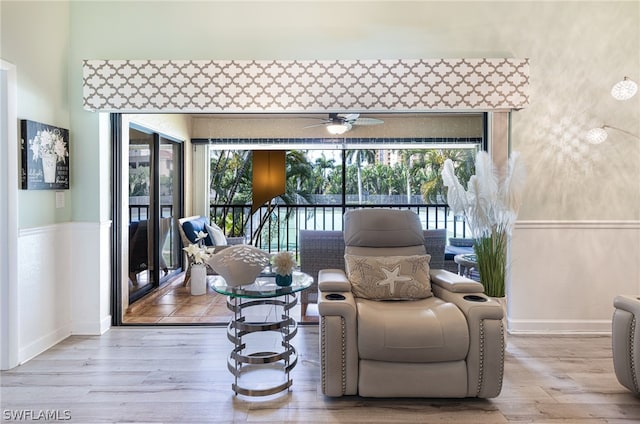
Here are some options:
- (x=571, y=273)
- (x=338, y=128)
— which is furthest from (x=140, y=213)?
(x=571, y=273)

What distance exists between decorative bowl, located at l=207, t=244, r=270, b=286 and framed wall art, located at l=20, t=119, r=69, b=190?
1478 mm

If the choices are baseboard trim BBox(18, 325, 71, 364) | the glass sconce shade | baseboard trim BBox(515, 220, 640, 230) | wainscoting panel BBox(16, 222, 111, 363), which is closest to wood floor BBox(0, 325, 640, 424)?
baseboard trim BBox(18, 325, 71, 364)

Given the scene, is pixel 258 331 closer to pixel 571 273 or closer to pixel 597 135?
pixel 571 273

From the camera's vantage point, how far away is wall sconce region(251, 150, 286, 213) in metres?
5.24

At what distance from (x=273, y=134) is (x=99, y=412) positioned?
3507 mm

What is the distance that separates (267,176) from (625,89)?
3.76m

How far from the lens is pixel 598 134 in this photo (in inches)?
127

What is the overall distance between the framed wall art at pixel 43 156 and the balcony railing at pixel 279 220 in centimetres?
227

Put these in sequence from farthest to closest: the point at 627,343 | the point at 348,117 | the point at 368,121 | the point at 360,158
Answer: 1. the point at 360,158
2. the point at 368,121
3. the point at 348,117
4. the point at 627,343

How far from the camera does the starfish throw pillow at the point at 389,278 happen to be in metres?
2.68

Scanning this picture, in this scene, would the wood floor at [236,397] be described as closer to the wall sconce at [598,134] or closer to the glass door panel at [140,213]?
the glass door panel at [140,213]

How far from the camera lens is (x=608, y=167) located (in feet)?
11.0

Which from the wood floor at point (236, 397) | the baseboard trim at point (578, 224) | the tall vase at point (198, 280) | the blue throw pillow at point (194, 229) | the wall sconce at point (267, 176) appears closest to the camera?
the wood floor at point (236, 397)

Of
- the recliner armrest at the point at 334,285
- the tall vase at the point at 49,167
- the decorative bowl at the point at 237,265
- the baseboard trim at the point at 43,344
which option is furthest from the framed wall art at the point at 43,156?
the recliner armrest at the point at 334,285
